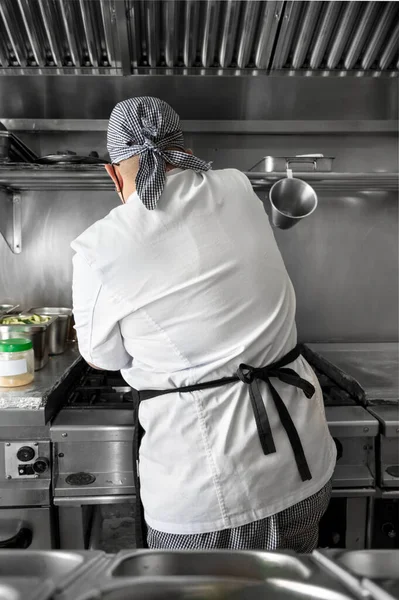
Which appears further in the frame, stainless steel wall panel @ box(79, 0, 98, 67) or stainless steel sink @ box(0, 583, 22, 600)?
stainless steel wall panel @ box(79, 0, 98, 67)

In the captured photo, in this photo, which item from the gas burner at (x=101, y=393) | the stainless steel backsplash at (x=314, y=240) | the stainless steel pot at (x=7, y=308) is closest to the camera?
the gas burner at (x=101, y=393)

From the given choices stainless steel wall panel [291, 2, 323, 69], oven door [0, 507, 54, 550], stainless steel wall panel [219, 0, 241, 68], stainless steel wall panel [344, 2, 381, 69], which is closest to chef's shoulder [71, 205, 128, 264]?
oven door [0, 507, 54, 550]

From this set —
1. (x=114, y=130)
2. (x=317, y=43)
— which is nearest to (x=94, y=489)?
(x=114, y=130)

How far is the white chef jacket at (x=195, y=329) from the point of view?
94 cm

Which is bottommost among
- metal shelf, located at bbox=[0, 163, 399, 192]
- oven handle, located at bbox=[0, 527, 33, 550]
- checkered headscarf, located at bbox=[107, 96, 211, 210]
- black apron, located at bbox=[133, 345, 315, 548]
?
oven handle, located at bbox=[0, 527, 33, 550]

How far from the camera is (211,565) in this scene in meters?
0.53

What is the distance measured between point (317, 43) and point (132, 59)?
1.98 ft

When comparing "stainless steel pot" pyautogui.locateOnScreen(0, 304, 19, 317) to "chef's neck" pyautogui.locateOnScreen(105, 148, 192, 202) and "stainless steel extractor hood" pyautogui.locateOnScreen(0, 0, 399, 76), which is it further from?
"chef's neck" pyautogui.locateOnScreen(105, 148, 192, 202)

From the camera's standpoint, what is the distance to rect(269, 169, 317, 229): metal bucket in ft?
5.20

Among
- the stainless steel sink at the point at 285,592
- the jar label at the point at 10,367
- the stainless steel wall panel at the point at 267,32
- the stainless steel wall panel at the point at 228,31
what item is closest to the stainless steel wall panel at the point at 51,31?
the stainless steel wall panel at the point at 228,31

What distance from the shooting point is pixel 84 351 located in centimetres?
106

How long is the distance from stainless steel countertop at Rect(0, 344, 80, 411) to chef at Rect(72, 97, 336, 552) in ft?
0.98

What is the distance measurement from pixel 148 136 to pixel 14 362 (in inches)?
27.4

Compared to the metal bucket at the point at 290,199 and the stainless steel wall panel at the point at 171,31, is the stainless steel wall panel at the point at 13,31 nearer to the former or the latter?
the stainless steel wall panel at the point at 171,31
